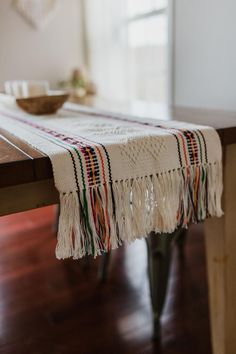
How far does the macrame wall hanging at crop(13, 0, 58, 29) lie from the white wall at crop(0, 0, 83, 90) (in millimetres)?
33

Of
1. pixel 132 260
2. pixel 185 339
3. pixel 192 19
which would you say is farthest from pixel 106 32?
pixel 185 339

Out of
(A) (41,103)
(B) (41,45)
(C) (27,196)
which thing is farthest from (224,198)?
(B) (41,45)

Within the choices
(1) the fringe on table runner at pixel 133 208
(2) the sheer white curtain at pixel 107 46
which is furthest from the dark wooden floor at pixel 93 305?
(2) the sheer white curtain at pixel 107 46

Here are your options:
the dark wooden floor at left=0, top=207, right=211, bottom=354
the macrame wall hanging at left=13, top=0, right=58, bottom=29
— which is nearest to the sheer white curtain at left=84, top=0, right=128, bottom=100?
the macrame wall hanging at left=13, top=0, right=58, bottom=29

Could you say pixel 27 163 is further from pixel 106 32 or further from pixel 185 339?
pixel 106 32

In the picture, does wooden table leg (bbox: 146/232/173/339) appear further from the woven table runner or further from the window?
the window

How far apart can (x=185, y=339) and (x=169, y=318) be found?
0.11 m

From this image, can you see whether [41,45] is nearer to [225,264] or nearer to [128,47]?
[128,47]

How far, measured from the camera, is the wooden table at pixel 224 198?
0.55 meters

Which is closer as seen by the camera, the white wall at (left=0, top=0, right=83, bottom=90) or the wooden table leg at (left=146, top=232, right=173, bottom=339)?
the wooden table leg at (left=146, top=232, right=173, bottom=339)

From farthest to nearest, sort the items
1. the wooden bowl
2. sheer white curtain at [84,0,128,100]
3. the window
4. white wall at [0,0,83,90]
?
white wall at [0,0,83,90] → sheer white curtain at [84,0,128,100] → the window → the wooden bowl

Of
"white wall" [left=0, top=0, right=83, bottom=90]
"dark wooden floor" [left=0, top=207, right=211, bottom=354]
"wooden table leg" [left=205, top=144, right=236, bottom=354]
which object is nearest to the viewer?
"wooden table leg" [left=205, top=144, right=236, bottom=354]

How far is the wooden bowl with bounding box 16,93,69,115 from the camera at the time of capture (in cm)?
99

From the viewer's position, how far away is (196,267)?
1501 mm
